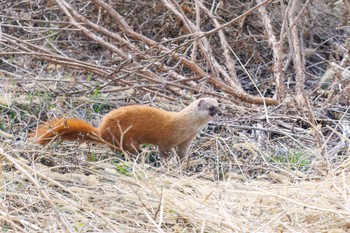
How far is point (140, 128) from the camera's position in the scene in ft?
16.0

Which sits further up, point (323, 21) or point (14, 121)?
point (323, 21)

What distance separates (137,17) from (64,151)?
2734 mm

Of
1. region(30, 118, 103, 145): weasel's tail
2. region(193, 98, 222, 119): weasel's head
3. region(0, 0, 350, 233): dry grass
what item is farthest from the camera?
region(193, 98, 222, 119): weasel's head

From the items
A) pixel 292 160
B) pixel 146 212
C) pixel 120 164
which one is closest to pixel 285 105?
pixel 292 160

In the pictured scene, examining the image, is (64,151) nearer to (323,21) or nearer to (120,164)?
(120,164)

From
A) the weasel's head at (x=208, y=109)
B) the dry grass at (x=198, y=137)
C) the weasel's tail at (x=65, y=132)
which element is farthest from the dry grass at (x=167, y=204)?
the weasel's head at (x=208, y=109)

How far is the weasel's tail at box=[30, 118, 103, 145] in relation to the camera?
4754 millimetres

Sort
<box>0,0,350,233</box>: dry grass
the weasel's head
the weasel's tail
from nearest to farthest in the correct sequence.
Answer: <box>0,0,350,233</box>: dry grass, the weasel's tail, the weasel's head

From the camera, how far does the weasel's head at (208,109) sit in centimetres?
492

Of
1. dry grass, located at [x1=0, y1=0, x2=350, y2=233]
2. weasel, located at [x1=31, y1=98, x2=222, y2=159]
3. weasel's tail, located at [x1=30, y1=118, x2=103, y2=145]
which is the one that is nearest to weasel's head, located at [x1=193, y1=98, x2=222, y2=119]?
weasel, located at [x1=31, y1=98, x2=222, y2=159]

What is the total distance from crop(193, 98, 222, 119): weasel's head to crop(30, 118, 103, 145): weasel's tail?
61cm

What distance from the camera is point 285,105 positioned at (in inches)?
224

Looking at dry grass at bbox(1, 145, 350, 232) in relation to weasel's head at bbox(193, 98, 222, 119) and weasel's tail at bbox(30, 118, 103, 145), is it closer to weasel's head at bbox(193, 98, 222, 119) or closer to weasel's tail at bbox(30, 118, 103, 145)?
weasel's tail at bbox(30, 118, 103, 145)

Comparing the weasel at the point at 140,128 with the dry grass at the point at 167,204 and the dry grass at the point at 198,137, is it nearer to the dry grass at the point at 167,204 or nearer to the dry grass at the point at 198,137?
the dry grass at the point at 198,137
